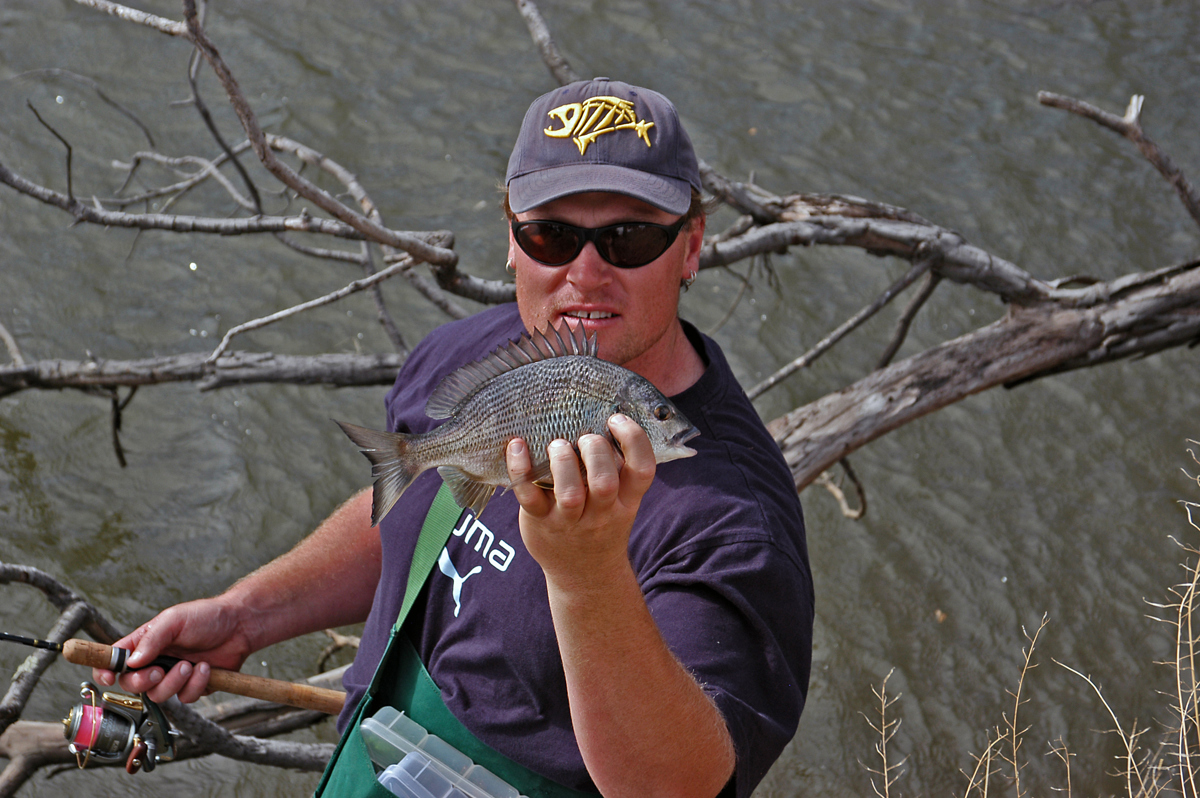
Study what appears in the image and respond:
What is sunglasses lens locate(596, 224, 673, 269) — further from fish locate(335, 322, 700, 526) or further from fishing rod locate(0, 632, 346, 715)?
fishing rod locate(0, 632, 346, 715)

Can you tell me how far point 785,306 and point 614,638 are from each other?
6.63 m

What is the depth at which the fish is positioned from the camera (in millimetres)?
2062

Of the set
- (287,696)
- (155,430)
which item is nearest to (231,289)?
(155,430)

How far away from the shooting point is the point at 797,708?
2287 millimetres

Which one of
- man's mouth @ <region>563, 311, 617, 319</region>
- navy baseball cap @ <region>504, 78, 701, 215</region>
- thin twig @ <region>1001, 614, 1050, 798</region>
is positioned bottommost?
thin twig @ <region>1001, 614, 1050, 798</region>

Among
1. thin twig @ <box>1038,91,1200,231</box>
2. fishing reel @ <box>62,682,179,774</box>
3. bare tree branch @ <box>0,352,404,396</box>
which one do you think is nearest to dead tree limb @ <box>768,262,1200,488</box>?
thin twig @ <box>1038,91,1200,231</box>

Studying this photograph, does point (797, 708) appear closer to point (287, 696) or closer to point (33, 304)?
point (287, 696)

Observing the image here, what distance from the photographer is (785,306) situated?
8320 millimetres

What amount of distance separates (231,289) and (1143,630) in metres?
7.04

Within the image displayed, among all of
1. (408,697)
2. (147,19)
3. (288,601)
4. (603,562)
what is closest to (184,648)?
(288,601)

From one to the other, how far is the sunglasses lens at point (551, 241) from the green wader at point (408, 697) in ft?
2.35

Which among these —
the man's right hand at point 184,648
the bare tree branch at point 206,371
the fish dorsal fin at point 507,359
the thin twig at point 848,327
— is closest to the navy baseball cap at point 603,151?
the fish dorsal fin at point 507,359

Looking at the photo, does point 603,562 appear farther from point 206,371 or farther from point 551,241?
point 206,371

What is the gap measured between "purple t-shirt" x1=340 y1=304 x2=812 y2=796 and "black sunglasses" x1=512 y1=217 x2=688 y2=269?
1.25ft
